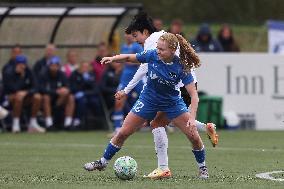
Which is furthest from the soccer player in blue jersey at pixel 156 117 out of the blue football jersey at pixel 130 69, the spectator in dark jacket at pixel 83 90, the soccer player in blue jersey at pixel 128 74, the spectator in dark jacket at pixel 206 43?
the spectator in dark jacket at pixel 206 43

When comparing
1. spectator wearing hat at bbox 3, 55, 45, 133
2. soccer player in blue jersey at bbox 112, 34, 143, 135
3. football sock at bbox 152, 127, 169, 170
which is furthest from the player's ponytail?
spectator wearing hat at bbox 3, 55, 45, 133

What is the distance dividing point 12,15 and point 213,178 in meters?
12.0

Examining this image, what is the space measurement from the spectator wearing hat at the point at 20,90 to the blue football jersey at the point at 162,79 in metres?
9.96

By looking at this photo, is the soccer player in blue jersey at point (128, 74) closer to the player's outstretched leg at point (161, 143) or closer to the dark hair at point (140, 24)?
the dark hair at point (140, 24)

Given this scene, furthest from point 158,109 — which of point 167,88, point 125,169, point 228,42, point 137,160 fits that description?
point 228,42

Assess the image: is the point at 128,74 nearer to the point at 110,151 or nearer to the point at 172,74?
the point at 110,151

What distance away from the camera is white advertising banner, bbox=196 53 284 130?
2417 cm

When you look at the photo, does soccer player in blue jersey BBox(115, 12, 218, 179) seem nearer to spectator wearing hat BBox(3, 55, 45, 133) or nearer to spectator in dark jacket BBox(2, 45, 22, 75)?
spectator wearing hat BBox(3, 55, 45, 133)

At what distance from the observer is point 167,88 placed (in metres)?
12.9

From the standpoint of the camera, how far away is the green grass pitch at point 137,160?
40.3ft

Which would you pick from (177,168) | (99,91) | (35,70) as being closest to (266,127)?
(99,91)

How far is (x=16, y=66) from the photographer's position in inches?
893

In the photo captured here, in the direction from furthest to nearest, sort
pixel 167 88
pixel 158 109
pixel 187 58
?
pixel 158 109 → pixel 167 88 → pixel 187 58

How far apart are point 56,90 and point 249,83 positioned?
4353 mm
